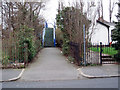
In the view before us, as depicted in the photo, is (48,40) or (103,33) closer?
(103,33)

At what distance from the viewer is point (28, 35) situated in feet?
36.5

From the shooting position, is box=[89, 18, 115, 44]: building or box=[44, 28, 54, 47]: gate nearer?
box=[89, 18, 115, 44]: building

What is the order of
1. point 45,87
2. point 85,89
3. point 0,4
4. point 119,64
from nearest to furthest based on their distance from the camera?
1. point 85,89
2. point 45,87
3. point 119,64
4. point 0,4

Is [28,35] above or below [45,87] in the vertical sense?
above

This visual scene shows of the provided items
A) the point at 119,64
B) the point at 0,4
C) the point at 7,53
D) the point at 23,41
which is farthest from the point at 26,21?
the point at 119,64

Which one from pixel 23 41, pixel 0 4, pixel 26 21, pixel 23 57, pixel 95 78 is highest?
pixel 0 4

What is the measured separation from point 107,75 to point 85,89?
93.4 inches

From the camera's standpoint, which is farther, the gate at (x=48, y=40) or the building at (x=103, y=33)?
the gate at (x=48, y=40)

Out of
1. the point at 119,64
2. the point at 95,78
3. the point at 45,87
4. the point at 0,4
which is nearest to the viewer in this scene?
the point at 45,87

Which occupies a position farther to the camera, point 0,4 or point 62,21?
point 0,4

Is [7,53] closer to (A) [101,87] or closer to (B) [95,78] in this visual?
(B) [95,78]

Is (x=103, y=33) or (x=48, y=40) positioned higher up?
(x=103, y=33)

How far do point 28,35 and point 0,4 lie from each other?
907cm

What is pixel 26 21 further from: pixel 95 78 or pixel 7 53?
pixel 95 78
